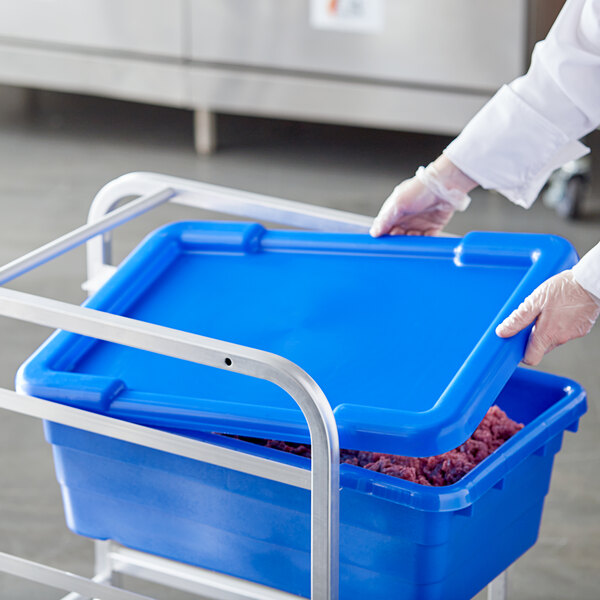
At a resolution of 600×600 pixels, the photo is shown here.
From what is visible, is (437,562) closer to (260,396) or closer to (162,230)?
(260,396)

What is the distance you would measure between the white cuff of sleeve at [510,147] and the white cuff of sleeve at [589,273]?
26cm

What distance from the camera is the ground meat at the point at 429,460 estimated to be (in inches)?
42.3

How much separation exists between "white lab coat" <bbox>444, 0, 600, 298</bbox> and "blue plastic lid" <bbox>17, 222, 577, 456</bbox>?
0.54ft

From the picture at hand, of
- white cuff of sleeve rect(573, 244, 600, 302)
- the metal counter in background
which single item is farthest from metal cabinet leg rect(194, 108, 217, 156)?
white cuff of sleeve rect(573, 244, 600, 302)

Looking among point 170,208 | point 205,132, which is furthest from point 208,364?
point 205,132

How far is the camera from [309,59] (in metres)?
3.53

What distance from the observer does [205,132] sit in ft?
12.5

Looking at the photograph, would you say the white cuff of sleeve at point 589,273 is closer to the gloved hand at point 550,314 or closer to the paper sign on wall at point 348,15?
the gloved hand at point 550,314

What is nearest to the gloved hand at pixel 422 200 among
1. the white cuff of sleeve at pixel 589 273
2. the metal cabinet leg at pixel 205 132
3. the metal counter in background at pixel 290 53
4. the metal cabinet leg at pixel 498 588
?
the white cuff of sleeve at pixel 589 273

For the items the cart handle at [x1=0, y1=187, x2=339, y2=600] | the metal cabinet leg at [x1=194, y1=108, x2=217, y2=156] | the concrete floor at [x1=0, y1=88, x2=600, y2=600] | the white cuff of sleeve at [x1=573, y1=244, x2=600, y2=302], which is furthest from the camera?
the metal cabinet leg at [x1=194, y1=108, x2=217, y2=156]

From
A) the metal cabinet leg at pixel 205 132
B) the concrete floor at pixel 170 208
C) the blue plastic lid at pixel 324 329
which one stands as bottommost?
the concrete floor at pixel 170 208

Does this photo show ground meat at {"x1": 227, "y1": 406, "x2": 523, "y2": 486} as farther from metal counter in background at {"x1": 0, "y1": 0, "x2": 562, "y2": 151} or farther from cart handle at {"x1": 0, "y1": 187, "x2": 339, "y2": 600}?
metal counter in background at {"x1": 0, "y1": 0, "x2": 562, "y2": 151}

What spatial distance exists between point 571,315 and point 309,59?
2560mm

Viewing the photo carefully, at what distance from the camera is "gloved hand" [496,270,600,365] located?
1.07 metres
